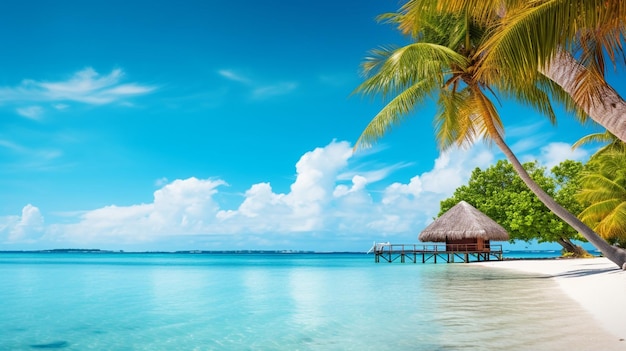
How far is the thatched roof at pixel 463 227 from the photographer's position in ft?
80.3

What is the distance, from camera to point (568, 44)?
4465 mm

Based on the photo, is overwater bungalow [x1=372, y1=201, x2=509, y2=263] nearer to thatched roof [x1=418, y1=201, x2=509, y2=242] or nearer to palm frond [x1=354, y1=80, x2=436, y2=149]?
thatched roof [x1=418, y1=201, x2=509, y2=242]

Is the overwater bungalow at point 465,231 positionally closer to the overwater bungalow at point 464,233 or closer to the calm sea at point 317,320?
the overwater bungalow at point 464,233

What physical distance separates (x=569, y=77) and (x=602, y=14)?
0.97 m

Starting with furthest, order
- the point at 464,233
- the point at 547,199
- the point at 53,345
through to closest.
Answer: the point at 464,233 → the point at 547,199 → the point at 53,345

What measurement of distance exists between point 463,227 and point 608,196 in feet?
29.0

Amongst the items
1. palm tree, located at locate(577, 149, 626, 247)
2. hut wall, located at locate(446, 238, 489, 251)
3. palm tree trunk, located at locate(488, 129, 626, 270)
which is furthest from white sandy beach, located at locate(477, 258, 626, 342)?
hut wall, located at locate(446, 238, 489, 251)

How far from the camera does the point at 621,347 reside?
4.93 m

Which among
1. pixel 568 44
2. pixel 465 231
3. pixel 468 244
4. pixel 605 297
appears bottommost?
pixel 605 297

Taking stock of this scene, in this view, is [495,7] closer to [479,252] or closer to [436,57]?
[436,57]

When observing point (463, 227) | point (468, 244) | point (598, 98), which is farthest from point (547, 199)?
point (468, 244)

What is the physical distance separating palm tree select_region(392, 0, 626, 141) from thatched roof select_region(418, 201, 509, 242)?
2060 cm

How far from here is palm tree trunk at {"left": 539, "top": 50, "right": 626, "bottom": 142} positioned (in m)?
4.30

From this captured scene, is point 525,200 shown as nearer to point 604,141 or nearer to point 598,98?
point 604,141
